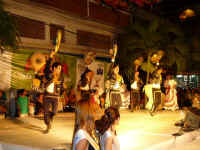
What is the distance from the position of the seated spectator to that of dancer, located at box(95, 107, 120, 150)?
653cm

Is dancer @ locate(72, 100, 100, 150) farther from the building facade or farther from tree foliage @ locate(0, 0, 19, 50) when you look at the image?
the building facade

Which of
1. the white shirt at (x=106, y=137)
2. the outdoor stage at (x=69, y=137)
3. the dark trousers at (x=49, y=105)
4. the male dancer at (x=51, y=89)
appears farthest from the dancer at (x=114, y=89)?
the white shirt at (x=106, y=137)

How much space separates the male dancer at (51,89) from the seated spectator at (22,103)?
2898mm

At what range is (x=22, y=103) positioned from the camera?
9.91 metres

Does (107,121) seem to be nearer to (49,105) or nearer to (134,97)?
(49,105)

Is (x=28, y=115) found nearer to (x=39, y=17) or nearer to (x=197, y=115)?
(x=39, y=17)

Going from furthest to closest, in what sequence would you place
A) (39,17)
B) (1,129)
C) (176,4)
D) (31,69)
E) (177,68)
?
1. (176,4)
2. (177,68)
3. (39,17)
4. (31,69)
5. (1,129)

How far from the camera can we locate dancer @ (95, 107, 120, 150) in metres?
3.65

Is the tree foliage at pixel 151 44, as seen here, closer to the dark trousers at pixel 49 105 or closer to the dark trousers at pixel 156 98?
the dark trousers at pixel 156 98

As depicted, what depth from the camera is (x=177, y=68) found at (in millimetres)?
16094

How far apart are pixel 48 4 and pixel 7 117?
5059 millimetres

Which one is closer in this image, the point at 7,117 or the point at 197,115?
the point at 197,115

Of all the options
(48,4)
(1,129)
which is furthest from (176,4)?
(1,129)

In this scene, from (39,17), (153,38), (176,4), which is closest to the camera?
(39,17)
